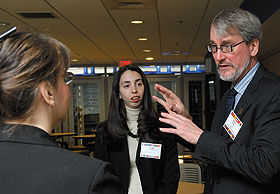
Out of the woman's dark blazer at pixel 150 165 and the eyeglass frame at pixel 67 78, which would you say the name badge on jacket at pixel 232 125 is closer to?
the eyeglass frame at pixel 67 78

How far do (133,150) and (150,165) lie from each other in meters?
0.18

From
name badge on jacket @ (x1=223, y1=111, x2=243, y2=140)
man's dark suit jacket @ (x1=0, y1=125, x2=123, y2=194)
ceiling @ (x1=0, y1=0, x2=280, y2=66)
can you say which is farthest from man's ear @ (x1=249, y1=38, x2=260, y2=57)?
ceiling @ (x1=0, y1=0, x2=280, y2=66)

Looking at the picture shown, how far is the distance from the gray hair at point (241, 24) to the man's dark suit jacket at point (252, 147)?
185mm

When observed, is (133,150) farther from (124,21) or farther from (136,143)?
(124,21)

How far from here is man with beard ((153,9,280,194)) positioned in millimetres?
1287

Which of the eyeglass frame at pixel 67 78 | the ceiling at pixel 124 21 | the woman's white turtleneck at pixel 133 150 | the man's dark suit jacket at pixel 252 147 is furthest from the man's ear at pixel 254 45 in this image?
the ceiling at pixel 124 21

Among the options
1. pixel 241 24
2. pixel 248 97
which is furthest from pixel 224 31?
pixel 248 97

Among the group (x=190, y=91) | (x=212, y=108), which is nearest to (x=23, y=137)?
(x=212, y=108)

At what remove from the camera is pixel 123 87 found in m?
2.65

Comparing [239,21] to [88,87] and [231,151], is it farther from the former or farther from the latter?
[88,87]

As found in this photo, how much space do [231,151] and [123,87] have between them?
4.79 feet

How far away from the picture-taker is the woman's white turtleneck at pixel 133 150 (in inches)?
89.7

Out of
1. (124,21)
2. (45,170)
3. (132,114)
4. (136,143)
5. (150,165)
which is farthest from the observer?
(124,21)

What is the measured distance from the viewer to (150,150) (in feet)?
7.77
